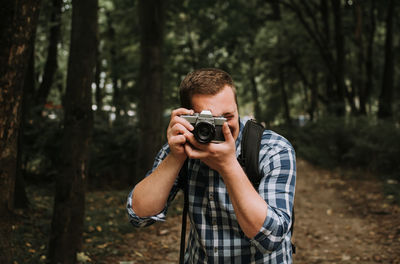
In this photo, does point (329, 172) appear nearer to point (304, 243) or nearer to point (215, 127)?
point (304, 243)

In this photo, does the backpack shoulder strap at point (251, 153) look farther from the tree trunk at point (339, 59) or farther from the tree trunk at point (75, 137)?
the tree trunk at point (339, 59)

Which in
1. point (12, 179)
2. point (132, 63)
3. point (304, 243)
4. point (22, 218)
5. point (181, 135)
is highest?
point (132, 63)

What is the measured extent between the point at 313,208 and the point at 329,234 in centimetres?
142

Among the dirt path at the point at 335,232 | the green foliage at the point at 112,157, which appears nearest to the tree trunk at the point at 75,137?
the dirt path at the point at 335,232

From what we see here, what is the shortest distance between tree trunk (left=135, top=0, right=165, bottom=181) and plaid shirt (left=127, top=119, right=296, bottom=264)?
235 inches

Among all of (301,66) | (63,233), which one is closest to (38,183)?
(63,233)

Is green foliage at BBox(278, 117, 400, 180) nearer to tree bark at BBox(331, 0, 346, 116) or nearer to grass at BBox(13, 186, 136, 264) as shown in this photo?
tree bark at BBox(331, 0, 346, 116)

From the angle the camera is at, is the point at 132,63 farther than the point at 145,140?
Yes

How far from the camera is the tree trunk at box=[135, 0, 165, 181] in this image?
25.6ft

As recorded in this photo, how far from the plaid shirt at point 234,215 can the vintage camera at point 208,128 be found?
0.91 ft

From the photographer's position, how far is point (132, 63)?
15719 millimetres

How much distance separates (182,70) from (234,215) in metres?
15.0

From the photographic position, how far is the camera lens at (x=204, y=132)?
164 centimetres

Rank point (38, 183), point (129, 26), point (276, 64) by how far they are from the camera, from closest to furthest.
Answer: point (38, 183), point (129, 26), point (276, 64)
